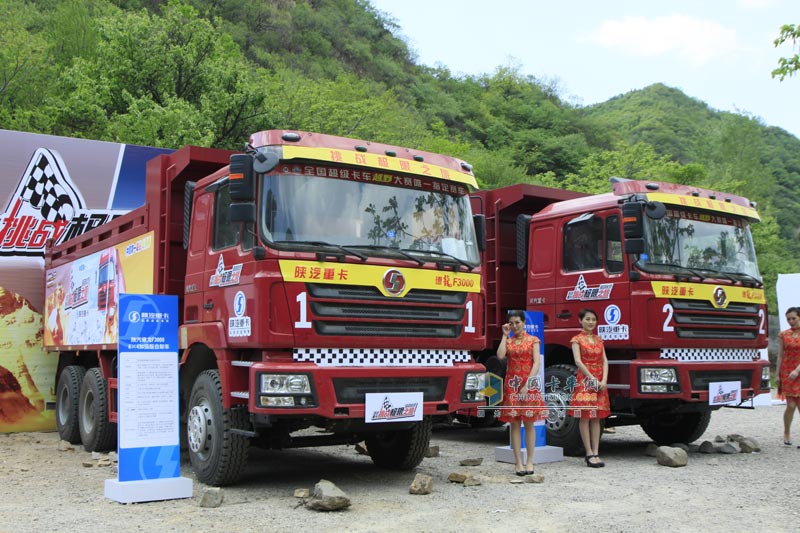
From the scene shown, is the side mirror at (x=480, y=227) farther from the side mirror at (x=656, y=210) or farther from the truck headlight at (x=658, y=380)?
the truck headlight at (x=658, y=380)

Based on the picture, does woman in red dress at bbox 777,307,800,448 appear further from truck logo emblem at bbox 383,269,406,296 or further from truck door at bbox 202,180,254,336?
truck door at bbox 202,180,254,336

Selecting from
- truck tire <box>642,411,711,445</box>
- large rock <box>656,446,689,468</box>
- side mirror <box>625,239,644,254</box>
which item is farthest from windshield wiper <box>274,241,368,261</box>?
truck tire <box>642,411,711,445</box>

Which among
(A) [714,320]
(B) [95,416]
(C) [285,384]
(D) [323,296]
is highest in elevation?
(D) [323,296]

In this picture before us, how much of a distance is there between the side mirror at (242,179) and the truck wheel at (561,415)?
4.55 metres

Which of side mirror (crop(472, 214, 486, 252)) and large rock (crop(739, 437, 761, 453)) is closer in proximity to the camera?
side mirror (crop(472, 214, 486, 252))

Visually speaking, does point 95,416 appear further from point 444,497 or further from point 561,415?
point 561,415

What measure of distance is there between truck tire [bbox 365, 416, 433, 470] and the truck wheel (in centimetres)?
182

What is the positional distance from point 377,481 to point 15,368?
687cm

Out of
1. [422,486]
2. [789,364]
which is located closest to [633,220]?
[789,364]

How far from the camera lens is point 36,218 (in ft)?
40.4

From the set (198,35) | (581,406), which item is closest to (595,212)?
(581,406)

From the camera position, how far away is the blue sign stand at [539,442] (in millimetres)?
8555

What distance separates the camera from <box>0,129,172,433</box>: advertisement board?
11.7m

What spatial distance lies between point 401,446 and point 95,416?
3.98 meters
